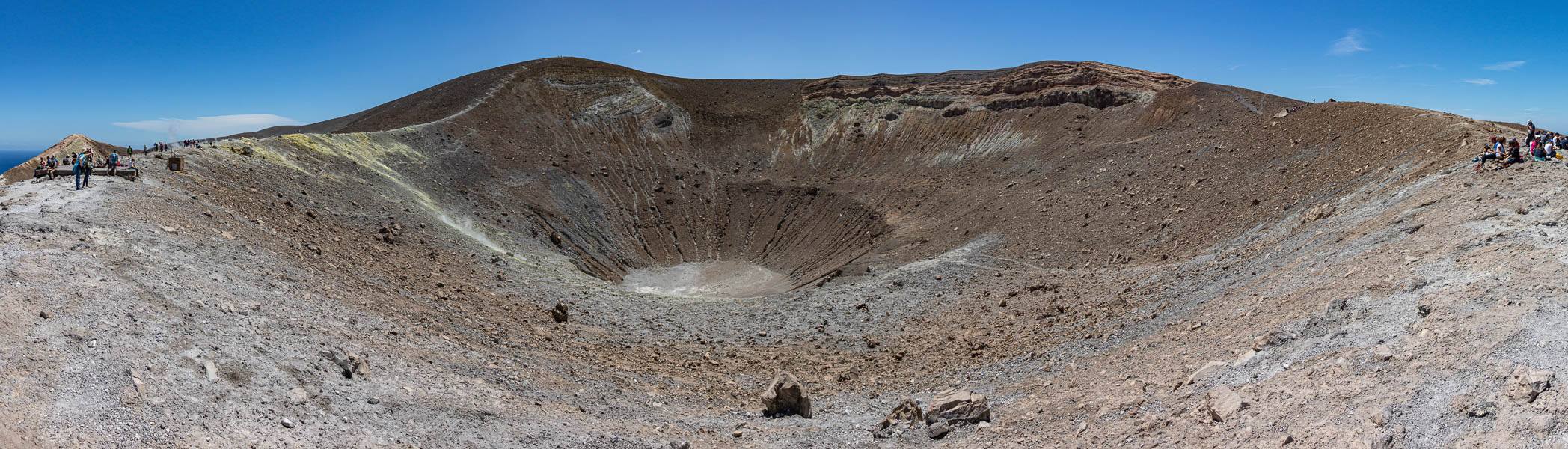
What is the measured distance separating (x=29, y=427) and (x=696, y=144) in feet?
137

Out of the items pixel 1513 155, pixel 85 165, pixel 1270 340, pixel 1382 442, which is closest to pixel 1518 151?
pixel 1513 155

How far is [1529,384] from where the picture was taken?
7.51 m

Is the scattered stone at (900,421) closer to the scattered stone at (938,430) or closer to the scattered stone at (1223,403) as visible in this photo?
the scattered stone at (938,430)

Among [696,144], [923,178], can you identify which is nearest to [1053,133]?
[923,178]

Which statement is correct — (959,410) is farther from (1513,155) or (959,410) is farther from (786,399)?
(1513,155)

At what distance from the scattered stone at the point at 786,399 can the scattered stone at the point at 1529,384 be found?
29.0 ft

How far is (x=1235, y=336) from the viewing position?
39.5 feet

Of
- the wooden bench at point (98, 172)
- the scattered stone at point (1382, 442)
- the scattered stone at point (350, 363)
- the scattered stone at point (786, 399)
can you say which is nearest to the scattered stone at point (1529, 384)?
the scattered stone at point (1382, 442)

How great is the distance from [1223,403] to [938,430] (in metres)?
3.85

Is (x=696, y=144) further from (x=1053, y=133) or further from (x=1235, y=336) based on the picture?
(x=1235, y=336)

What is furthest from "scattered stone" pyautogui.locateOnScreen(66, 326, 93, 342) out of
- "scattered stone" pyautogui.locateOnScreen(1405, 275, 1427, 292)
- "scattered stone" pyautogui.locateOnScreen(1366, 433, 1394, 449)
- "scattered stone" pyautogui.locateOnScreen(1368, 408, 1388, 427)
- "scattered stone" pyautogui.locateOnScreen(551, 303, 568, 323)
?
"scattered stone" pyautogui.locateOnScreen(1405, 275, 1427, 292)

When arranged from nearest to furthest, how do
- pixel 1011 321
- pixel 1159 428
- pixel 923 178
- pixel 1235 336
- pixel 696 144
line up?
1. pixel 1159 428
2. pixel 1235 336
3. pixel 1011 321
4. pixel 923 178
5. pixel 696 144

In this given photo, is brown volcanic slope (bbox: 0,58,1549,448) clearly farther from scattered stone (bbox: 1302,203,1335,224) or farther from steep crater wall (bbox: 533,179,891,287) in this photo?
steep crater wall (bbox: 533,179,891,287)

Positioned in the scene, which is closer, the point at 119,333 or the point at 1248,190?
the point at 119,333
